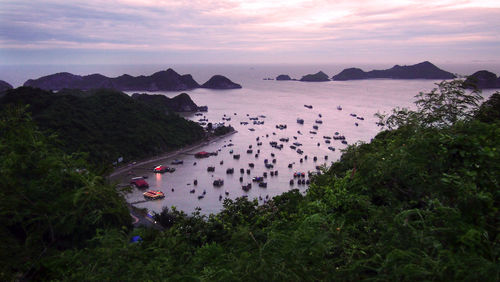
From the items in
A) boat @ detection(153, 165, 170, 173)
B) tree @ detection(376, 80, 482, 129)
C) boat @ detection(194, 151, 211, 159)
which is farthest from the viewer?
boat @ detection(194, 151, 211, 159)

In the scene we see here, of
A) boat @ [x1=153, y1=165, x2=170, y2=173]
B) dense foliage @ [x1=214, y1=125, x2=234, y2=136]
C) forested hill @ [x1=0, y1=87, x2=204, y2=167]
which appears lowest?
boat @ [x1=153, y1=165, x2=170, y2=173]

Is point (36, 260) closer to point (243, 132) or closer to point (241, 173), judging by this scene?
point (241, 173)

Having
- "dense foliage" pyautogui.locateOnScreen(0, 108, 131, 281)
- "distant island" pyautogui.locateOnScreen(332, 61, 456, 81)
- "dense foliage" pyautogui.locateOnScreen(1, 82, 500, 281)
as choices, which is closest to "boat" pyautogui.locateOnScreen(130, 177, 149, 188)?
"dense foliage" pyautogui.locateOnScreen(0, 108, 131, 281)

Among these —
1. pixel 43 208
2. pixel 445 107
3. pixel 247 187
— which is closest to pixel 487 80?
pixel 247 187

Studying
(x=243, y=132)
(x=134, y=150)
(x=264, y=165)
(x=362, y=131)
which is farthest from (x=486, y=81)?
(x=134, y=150)

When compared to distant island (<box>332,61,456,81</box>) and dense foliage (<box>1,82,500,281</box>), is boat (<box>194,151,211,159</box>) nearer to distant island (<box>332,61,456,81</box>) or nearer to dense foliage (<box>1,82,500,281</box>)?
dense foliage (<box>1,82,500,281</box>)

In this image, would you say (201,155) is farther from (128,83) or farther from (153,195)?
(128,83)
